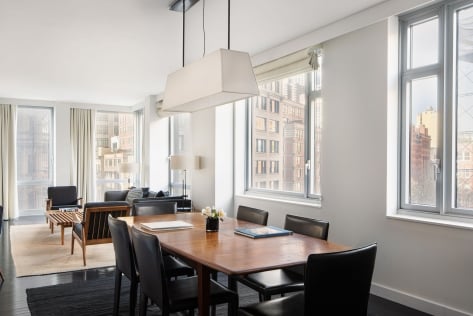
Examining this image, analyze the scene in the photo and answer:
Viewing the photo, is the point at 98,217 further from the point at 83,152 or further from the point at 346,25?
the point at 83,152

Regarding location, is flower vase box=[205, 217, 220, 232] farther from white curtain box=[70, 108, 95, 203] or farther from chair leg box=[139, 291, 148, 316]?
white curtain box=[70, 108, 95, 203]

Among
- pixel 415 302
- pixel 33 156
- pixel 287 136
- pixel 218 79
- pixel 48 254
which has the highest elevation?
pixel 218 79

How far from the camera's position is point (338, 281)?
1.80 m

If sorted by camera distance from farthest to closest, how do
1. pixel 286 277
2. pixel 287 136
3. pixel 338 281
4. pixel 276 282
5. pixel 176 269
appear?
pixel 287 136 → pixel 176 269 → pixel 286 277 → pixel 276 282 → pixel 338 281

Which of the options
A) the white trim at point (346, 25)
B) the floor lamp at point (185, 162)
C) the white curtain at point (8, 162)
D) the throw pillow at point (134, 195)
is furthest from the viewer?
the white curtain at point (8, 162)

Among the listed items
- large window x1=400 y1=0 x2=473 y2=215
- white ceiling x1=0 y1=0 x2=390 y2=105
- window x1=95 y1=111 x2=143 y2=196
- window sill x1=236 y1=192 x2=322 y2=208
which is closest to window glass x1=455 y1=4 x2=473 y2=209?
large window x1=400 y1=0 x2=473 y2=215

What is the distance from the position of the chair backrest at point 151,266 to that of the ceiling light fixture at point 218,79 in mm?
1044

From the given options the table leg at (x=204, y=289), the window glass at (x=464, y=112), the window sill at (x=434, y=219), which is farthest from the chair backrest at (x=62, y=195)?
the window glass at (x=464, y=112)

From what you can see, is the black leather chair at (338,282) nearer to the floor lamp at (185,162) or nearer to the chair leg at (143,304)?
the chair leg at (143,304)

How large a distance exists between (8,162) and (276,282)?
311 inches

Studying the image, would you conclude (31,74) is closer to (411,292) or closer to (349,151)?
(349,151)

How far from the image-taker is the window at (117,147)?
9586 mm

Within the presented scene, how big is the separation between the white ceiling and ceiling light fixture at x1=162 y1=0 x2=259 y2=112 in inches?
38.6

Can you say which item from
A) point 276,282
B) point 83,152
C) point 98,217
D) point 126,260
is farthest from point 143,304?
point 83,152
